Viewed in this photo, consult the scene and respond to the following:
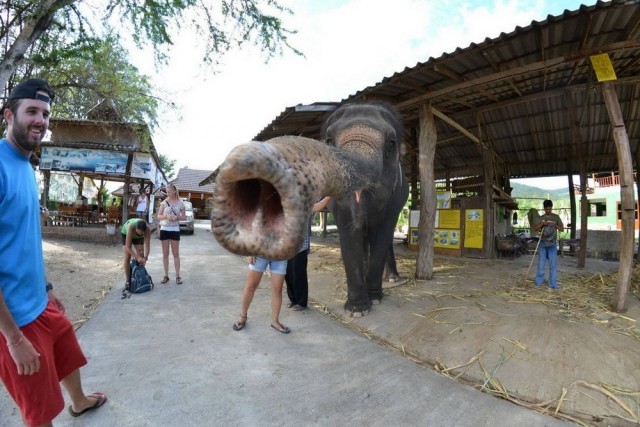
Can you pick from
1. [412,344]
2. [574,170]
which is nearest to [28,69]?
[412,344]

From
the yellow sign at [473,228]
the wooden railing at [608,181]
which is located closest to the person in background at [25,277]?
the yellow sign at [473,228]

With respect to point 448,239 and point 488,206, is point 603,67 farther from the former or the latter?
point 448,239

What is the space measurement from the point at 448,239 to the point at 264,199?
30.9ft

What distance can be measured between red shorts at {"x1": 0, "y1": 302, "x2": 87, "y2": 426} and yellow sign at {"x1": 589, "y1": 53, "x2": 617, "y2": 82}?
577cm

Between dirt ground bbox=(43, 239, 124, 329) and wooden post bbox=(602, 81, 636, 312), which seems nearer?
wooden post bbox=(602, 81, 636, 312)

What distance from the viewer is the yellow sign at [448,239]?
375 inches

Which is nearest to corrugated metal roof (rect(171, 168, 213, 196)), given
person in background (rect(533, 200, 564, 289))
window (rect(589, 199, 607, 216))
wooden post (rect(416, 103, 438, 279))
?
wooden post (rect(416, 103, 438, 279))

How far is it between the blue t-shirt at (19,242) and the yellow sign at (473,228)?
914 centimetres

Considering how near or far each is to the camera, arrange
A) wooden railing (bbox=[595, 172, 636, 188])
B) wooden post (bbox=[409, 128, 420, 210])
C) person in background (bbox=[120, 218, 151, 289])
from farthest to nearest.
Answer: wooden railing (bbox=[595, 172, 636, 188]) → wooden post (bbox=[409, 128, 420, 210]) → person in background (bbox=[120, 218, 151, 289])

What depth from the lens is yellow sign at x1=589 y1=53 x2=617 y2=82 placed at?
415 centimetres

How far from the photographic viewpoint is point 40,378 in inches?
64.6

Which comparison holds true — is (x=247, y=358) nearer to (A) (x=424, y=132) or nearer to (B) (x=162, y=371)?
(B) (x=162, y=371)

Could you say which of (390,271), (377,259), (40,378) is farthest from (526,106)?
(40,378)

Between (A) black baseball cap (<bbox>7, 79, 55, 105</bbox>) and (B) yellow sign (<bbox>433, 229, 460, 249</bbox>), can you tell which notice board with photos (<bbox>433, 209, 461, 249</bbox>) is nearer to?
(B) yellow sign (<bbox>433, 229, 460, 249</bbox>)
